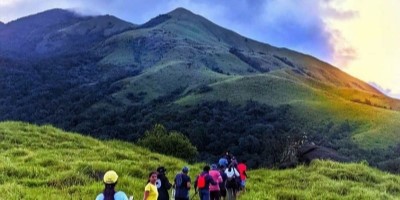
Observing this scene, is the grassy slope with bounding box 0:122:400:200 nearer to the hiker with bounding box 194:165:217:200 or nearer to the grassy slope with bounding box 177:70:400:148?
the hiker with bounding box 194:165:217:200

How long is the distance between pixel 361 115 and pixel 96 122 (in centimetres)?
5583

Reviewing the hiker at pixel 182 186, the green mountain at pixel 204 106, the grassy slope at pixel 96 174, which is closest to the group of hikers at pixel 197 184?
the hiker at pixel 182 186

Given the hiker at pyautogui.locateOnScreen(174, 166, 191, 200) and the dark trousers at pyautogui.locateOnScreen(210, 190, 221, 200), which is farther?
the dark trousers at pyautogui.locateOnScreen(210, 190, 221, 200)

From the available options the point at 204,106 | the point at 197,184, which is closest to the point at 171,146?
the point at 197,184

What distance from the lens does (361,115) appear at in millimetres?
91250

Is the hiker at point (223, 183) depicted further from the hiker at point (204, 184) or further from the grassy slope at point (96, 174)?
the grassy slope at point (96, 174)

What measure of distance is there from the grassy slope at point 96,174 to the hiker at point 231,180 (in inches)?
52.9

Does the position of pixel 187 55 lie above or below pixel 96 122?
above

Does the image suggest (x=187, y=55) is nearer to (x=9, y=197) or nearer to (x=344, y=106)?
(x=344, y=106)

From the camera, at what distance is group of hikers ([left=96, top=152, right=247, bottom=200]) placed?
975 cm

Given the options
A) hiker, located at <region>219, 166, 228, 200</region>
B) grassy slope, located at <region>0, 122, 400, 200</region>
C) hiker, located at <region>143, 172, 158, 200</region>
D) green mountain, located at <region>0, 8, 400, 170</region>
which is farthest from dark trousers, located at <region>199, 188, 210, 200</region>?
green mountain, located at <region>0, 8, 400, 170</region>

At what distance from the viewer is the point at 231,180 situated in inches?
736

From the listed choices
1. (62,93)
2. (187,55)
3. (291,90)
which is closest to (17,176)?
(291,90)

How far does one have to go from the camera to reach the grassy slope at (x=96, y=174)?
19391mm
